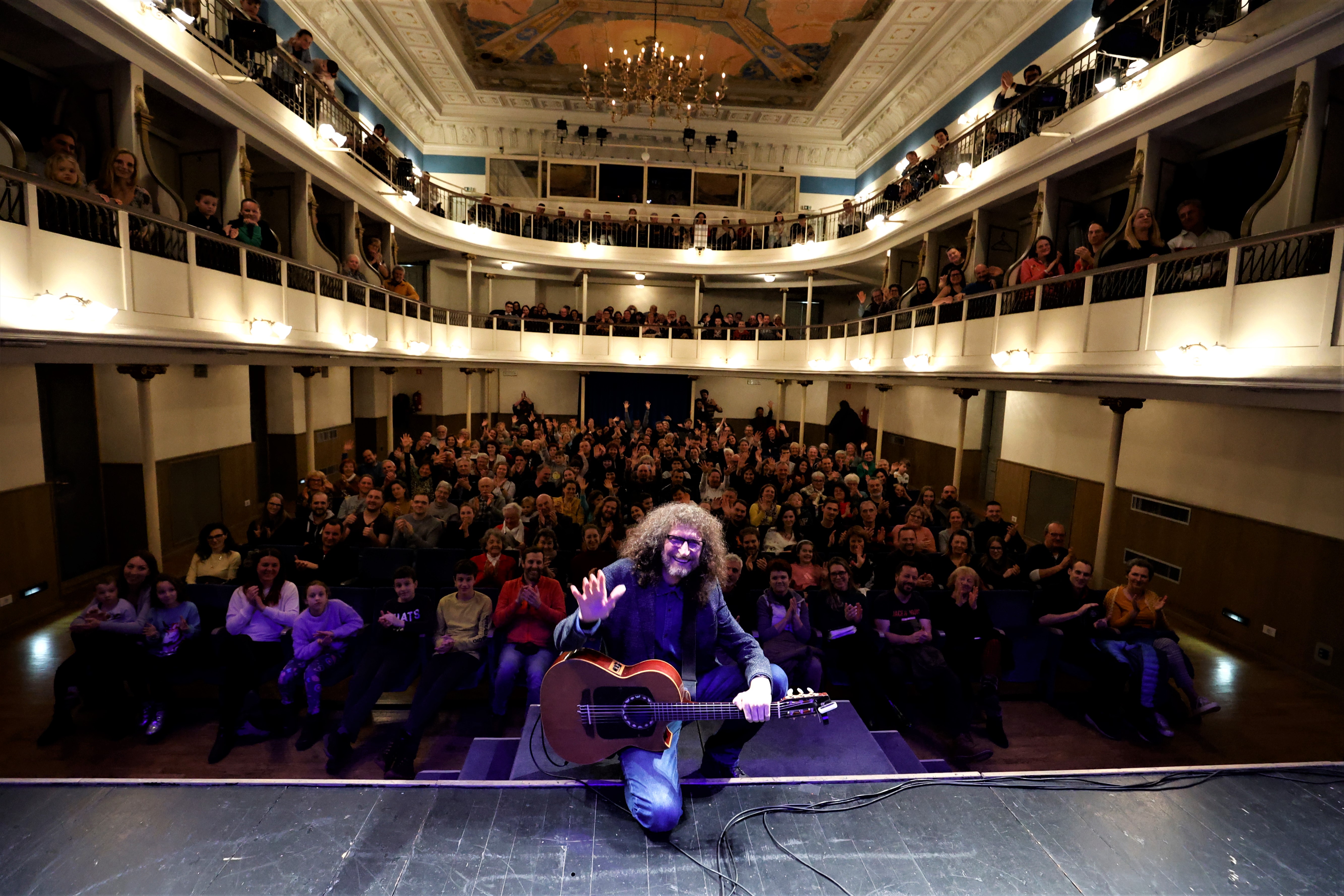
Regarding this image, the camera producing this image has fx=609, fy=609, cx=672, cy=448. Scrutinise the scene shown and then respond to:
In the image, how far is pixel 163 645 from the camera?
4.21 metres

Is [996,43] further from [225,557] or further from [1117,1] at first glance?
[225,557]

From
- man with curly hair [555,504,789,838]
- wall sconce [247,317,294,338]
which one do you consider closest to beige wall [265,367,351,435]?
wall sconce [247,317,294,338]

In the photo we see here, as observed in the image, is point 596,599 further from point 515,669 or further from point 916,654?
point 916,654

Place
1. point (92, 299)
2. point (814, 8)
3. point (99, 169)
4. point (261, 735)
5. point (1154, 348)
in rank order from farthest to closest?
point (814, 8)
point (99, 169)
point (1154, 348)
point (92, 299)
point (261, 735)

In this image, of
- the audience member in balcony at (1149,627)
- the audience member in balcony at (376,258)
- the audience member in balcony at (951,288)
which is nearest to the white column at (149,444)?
the audience member in balcony at (376,258)

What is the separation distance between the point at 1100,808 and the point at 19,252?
7.32 m

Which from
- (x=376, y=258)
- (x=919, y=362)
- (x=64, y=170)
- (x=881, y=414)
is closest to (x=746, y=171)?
(x=881, y=414)

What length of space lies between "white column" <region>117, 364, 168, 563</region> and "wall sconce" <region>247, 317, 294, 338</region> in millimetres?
947

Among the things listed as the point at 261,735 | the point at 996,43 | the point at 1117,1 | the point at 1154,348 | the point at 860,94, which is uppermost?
the point at 860,94

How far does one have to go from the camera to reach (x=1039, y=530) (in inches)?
391

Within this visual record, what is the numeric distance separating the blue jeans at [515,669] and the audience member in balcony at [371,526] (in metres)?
2.18

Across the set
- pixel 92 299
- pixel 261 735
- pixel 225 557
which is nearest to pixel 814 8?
pixel 92 299

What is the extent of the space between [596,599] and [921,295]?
1041cm

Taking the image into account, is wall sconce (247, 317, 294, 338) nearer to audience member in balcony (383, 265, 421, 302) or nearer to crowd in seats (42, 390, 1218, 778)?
crowd in seats (42, 390, 1218, 778)
